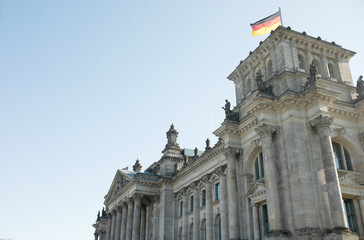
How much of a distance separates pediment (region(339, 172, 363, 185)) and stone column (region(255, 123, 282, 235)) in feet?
16.4

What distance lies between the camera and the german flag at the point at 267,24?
32.9 meters

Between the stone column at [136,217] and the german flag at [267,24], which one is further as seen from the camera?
the stone column at [136,217]

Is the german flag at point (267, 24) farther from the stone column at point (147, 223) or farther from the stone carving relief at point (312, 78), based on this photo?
the stone column at point (147, 223)

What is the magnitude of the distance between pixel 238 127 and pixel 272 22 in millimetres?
9884

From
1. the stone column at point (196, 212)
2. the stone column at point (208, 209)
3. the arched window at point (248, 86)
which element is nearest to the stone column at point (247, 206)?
the stone column at point (208, 209)

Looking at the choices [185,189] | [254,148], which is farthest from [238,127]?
[185,189]

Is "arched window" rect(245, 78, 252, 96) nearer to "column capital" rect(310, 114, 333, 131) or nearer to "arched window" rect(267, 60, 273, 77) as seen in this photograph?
"arched window" rect(267, 60, 273, 77)

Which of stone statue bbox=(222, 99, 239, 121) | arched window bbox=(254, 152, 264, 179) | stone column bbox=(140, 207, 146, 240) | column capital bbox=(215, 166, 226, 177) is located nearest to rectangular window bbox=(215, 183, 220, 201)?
column capital bbox=(215, 166, 226, 177)

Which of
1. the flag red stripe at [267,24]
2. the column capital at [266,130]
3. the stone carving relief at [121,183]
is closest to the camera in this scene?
the column capital at [266,130]

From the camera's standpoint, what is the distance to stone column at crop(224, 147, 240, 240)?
3091 cm

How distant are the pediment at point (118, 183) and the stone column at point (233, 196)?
75.5ft

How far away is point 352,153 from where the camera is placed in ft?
96.8

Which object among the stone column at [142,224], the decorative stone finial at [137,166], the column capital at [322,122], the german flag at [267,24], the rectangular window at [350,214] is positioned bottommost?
the rectangular window at [350,214]

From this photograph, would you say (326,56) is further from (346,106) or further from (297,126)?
(297,126)
